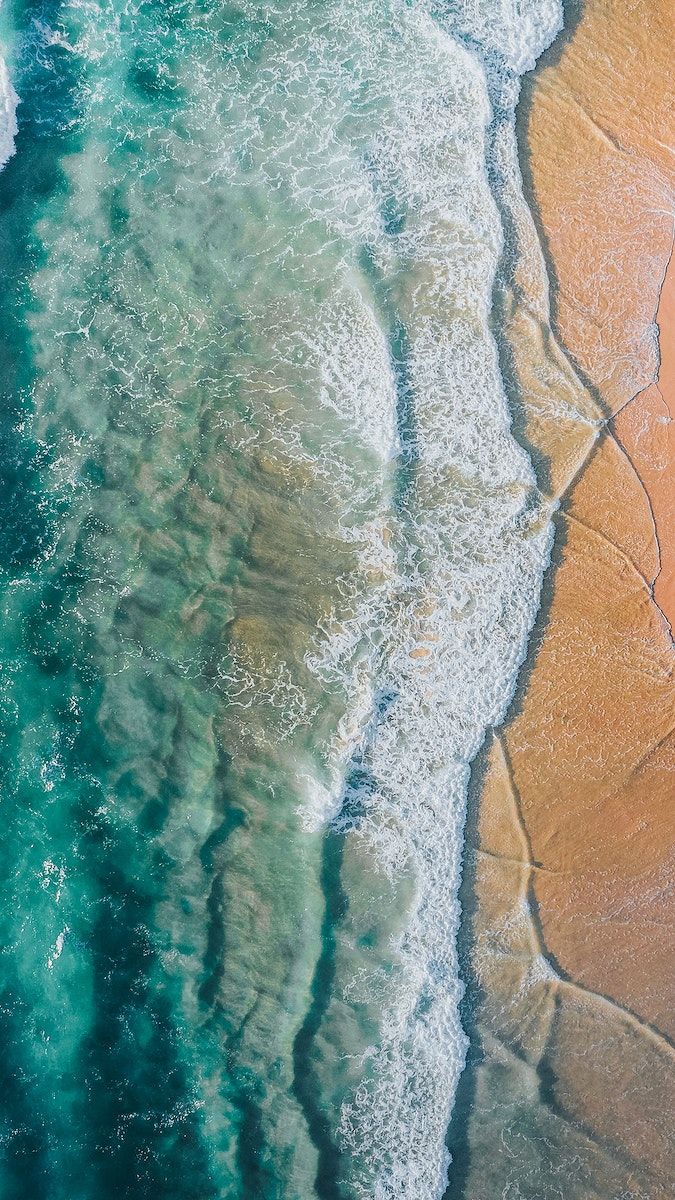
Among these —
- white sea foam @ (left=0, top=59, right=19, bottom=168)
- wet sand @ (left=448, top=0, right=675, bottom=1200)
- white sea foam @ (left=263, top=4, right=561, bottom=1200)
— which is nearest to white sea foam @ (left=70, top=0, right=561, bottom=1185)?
white sea foam @ (left=263, top=4, right=561, bottom=1200)

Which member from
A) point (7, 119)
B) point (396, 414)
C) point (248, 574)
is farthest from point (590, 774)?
point (7, 119)

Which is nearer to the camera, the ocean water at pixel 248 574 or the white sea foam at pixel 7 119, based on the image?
the ocean water at pixel 248 574

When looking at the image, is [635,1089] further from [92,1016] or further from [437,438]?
[437,438]

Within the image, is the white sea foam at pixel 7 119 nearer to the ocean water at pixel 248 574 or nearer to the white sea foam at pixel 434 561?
the ocean water at pixel 248 574

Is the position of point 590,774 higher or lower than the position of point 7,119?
lower

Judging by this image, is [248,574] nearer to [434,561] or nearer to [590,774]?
[434,561]

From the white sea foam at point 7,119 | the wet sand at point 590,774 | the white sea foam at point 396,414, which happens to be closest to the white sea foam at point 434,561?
the white sea foam at point 396,414
